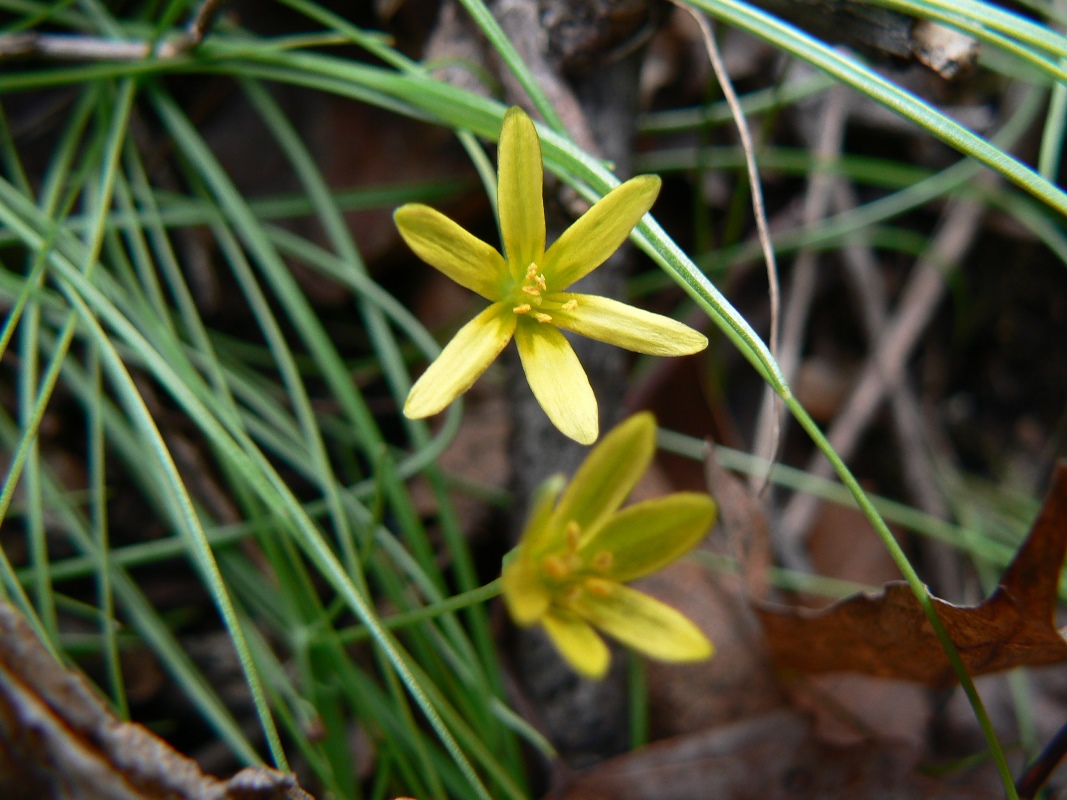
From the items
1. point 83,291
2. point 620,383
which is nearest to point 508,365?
point 620,383

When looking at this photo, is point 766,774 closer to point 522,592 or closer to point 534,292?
point 522,592

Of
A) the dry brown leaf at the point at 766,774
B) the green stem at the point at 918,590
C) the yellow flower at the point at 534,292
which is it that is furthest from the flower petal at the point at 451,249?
the dry brown leaf at the point at 766,774

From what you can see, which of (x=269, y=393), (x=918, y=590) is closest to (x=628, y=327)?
(x=918, y=590)

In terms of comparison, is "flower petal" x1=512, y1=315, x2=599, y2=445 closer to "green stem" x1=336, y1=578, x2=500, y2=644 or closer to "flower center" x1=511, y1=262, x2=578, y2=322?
"flower center" x1=511, y1=262, x2=578, y2=322

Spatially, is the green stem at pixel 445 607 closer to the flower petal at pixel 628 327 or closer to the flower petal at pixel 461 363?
the flower petal at pixel 461 363

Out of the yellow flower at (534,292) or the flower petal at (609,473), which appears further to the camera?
the flower petal at (609,473)

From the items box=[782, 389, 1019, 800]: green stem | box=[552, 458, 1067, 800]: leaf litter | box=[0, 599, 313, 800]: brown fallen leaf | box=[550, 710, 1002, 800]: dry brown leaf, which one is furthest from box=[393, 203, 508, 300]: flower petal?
box=[550, 710, 1002, 800]: dry brown leaf
